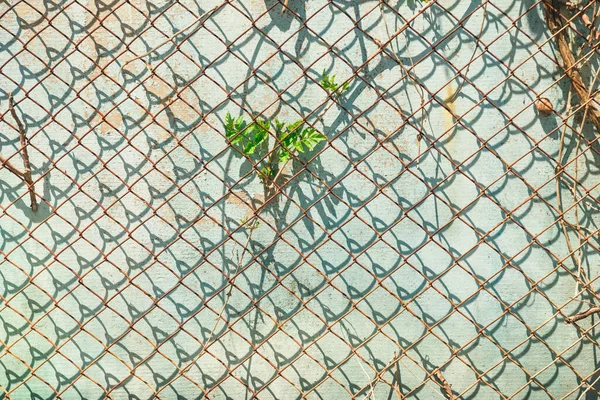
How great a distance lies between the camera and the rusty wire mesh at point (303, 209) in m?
2.78

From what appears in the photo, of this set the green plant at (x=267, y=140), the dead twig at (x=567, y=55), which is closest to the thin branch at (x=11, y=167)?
the green plant at (x=267, y=140)

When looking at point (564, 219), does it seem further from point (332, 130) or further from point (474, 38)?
point (332, 130)

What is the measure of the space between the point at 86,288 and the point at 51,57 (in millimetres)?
1043

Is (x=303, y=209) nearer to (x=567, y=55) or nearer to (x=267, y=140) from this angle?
(x=267, y=140)

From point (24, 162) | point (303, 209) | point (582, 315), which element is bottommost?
point (582, 315)

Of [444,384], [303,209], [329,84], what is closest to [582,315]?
[444,384]

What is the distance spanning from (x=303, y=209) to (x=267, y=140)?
0.35 m

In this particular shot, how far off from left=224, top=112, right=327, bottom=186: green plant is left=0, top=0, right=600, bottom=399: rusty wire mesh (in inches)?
2.1

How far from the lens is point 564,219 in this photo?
278 centimetres

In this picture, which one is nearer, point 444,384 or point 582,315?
point 582,315

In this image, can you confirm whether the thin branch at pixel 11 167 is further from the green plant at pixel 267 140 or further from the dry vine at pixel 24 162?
the green plant at pixel 267 140

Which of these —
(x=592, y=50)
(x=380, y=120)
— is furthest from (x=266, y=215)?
(x=592, y=50)

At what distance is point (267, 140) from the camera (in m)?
2.78

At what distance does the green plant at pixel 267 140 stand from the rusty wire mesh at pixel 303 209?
5cm
